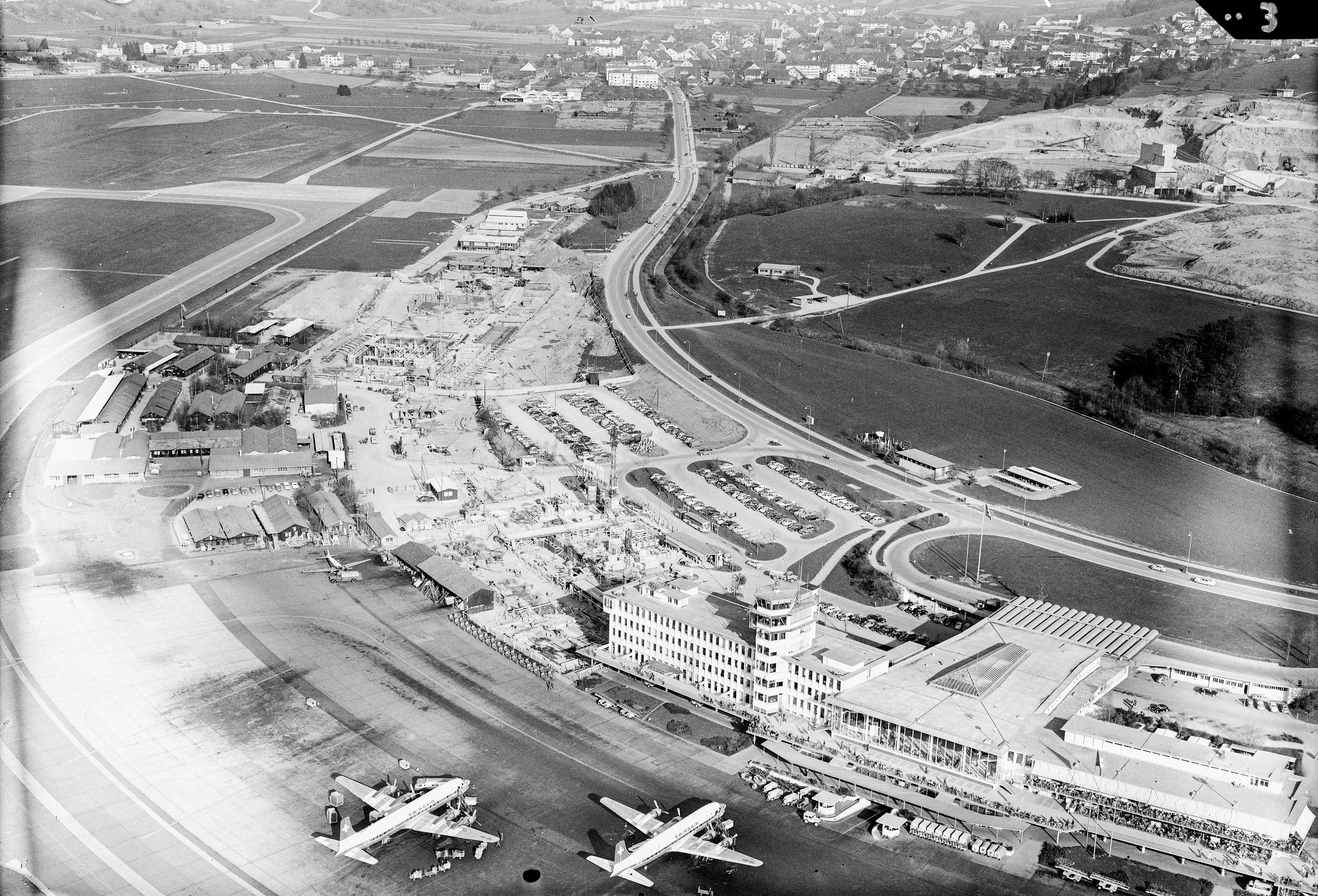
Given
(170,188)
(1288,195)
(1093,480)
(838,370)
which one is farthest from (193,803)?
(1288,195)

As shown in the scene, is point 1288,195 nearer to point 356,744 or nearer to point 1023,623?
point 1023,623

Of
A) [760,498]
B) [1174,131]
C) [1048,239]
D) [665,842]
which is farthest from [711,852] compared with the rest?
[1174,131]

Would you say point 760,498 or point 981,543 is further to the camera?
point 760,498

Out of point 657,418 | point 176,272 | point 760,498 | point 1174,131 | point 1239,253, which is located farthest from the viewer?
point 1174,131

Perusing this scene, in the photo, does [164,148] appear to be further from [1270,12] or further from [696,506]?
[1270,12]

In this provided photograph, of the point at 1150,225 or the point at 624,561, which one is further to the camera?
the point at 1150,225
